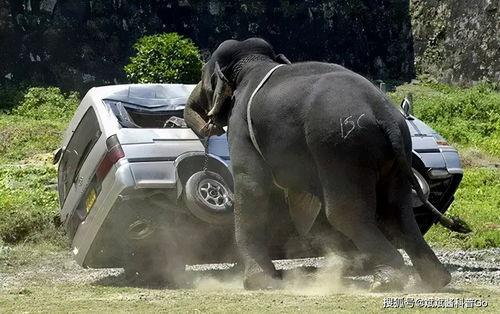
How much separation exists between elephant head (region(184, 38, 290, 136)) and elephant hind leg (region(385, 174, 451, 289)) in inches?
70.9

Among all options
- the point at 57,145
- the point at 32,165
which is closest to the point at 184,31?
the point at 57,145

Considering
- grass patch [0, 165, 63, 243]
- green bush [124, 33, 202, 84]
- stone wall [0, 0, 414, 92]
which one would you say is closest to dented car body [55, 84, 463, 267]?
grass patch [0, 165, 63, 243]

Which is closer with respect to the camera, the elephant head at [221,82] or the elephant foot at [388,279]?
the elephant foot at [388,279]

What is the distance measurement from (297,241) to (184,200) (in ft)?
3.41

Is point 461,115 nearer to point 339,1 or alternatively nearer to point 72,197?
point 339,1

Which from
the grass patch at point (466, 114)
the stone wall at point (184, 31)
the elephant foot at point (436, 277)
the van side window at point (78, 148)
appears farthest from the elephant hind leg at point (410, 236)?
the stone wall at point (184, 31)

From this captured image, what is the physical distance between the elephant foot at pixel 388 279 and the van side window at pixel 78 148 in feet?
10.7

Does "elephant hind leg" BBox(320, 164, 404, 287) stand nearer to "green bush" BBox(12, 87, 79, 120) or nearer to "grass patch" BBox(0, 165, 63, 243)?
"grass patch" BBox(0, 165, 63, 243)

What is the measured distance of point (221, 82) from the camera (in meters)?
9.89

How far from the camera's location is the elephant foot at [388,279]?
8.41 m

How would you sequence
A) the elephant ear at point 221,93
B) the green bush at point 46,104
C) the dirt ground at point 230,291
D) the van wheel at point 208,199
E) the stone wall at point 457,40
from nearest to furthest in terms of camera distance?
the dirt ground at point 230,291 → the elephant ear at point 221,93 → the van wheel at point 208,199 → the green bush at point 46,104 → the stone wall at point 457,40

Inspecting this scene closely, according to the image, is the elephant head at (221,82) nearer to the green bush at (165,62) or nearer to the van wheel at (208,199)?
the van wheel at (208,199)

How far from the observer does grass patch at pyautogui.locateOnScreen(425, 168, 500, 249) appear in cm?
1373

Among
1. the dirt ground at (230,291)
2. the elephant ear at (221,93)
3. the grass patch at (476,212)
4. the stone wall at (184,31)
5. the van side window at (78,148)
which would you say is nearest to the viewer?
the dirt ground at (230,291)
